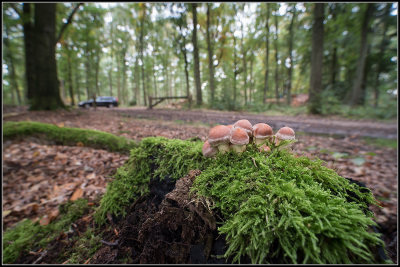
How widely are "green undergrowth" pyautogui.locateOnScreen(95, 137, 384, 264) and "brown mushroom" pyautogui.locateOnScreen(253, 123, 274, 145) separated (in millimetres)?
124

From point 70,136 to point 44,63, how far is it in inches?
246

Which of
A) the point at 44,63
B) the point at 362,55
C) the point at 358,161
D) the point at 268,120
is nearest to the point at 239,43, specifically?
the point at 362,55

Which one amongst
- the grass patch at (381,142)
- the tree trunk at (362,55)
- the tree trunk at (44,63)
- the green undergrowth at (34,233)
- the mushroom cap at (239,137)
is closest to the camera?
the mushroom cap at (239,137)

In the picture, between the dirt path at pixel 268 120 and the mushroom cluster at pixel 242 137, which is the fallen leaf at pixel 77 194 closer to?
the dirt path at pixel 268 120

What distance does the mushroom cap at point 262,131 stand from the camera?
138cm

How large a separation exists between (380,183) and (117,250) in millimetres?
3722

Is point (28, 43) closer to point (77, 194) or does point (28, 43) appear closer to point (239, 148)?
point (77, 194)

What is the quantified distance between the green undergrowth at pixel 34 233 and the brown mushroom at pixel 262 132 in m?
2.27

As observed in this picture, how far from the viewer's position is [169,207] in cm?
107

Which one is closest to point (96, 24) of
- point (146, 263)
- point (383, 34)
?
point (146, 263)

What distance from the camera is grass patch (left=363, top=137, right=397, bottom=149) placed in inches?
162

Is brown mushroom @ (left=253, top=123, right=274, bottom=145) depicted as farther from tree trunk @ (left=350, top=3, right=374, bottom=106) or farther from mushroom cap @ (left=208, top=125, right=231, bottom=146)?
tree trunk @ (left=350, top=3, right=374, bottom=106)

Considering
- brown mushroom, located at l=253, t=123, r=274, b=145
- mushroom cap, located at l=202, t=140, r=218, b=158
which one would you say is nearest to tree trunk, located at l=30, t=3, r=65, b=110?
mushroom cap, located at l=202, t=140, r=218, b=158

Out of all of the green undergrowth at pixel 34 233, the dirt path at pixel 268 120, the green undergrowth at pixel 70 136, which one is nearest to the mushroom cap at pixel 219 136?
the dirt path at pixel 268 120
